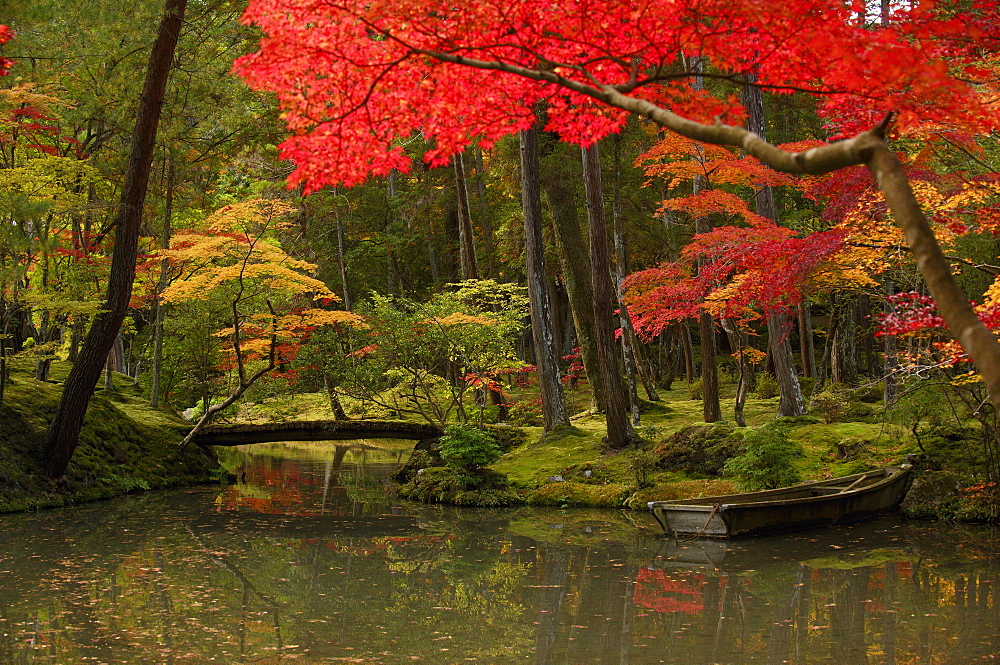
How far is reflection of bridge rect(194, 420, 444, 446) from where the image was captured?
52.9ft

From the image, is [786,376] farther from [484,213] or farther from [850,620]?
[484,213]

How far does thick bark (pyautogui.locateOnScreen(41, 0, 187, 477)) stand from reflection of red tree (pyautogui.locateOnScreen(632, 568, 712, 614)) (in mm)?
8604

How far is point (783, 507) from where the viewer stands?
30.5 ft

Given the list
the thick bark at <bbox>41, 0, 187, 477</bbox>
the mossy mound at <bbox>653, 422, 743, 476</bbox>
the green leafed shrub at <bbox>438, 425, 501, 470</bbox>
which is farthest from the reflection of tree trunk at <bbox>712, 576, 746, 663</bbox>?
the thick bark at <bbox>41, 0, 187, 477</bbox>

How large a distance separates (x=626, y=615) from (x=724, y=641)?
0.90 meters

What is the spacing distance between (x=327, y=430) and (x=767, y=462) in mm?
9040

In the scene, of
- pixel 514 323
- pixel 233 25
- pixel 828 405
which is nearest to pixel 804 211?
pixel 828 405

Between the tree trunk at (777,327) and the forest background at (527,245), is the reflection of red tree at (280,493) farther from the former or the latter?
the tree trunk at (777,327)

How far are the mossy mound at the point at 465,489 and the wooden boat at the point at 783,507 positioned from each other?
3540 millimetres

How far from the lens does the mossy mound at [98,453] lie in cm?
1192

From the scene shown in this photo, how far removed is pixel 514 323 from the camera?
16.0 metres

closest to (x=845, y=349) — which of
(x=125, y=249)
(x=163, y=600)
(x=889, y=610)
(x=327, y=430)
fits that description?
(x=327, y=430)

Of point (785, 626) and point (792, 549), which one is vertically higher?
point (785, 626)

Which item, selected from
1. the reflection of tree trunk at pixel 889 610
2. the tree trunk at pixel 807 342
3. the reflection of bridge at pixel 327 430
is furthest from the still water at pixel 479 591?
the tree trunk at pixel 807 342
